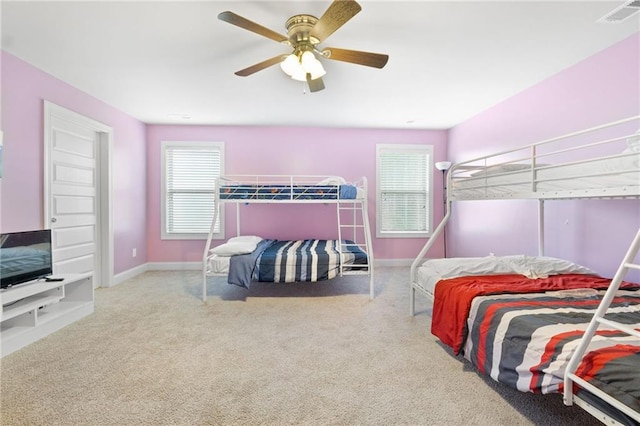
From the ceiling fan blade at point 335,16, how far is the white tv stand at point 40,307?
2.90 meters

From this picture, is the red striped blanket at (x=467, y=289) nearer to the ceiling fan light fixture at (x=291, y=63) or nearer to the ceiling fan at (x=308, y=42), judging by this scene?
the ceiling fan at (x=308, y=42)

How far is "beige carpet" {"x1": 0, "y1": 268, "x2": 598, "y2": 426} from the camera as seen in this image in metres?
1.55

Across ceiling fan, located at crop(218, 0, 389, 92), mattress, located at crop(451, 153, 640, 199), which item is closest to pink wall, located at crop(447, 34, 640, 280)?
mattress, located at crop(451, 153, 640, 199)

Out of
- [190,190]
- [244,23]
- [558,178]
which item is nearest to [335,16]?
[244,23]

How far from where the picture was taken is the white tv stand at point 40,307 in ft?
7.23

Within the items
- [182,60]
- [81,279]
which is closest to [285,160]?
[182,60]

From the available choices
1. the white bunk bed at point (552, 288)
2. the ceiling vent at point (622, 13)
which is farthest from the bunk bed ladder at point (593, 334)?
the ceiling vent at point (622, 13)

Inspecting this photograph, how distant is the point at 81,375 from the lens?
190 centimetres

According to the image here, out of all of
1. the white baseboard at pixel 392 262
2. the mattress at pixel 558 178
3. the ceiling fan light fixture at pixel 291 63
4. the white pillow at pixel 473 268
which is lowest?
the white baseboard at pixel 392 262

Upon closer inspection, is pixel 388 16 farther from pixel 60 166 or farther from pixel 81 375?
pixel 60 166

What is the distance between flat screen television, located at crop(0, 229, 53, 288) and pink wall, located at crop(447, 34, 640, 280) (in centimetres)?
478

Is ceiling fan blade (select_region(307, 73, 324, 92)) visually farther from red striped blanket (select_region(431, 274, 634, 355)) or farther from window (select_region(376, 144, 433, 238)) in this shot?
window (select_region(376, 144, 433, 238))

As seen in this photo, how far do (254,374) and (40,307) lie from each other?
6.64 ft

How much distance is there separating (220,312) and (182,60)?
2.38 metres
